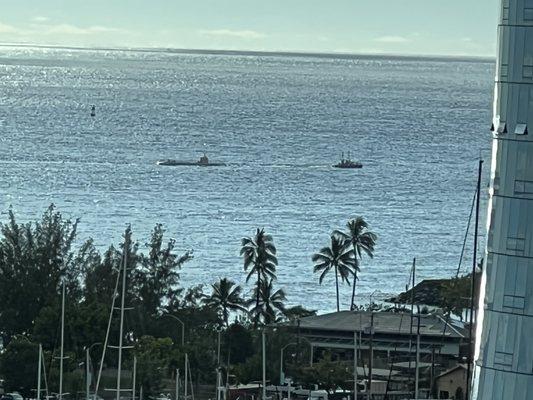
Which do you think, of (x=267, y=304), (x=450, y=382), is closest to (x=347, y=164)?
(x=267, y=304)

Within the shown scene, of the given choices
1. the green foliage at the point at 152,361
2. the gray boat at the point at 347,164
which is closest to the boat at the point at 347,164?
the gray boat at the point at 347,164

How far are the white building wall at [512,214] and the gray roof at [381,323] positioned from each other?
52.7m

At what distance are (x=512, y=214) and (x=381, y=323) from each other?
187ft

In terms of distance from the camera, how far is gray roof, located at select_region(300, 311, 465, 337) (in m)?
74.4

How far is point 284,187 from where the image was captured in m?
162

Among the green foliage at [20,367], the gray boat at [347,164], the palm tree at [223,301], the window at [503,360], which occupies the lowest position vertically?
the green foliage at [20,367]

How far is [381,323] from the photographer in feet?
252

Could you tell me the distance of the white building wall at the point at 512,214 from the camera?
20031 millimetres

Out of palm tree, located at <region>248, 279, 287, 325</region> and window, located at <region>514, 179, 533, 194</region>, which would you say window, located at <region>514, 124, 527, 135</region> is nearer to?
window, located at <region>514, 179, 533, 194</region>

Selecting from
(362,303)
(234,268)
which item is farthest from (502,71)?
(234,268)

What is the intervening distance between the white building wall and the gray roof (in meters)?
52.7

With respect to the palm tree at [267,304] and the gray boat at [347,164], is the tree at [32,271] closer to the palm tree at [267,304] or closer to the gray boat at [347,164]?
the palm tree at [267,304]

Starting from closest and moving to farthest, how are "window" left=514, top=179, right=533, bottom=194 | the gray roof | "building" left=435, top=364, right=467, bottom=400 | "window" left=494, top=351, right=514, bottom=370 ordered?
"window" left=514, top=179, right=533, bottom=194 → "window" left=494, top=351, right=514, bottom=370 → "building" left=435, top=364, right=467, bottom=400 → the gray roof

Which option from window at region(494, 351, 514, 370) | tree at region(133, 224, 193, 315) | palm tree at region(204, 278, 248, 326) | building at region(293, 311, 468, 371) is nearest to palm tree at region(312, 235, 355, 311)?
tree at region(133, 224, 193, 315)
